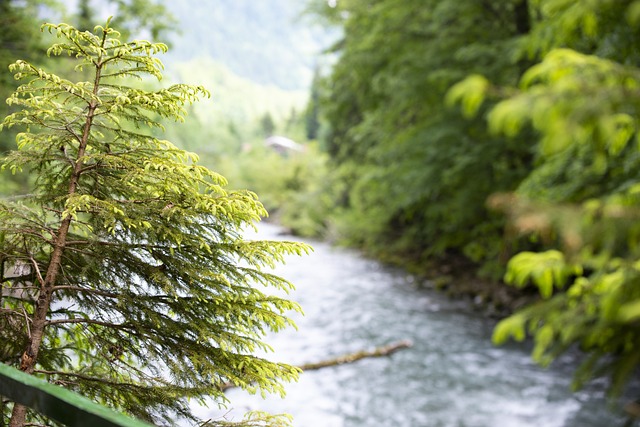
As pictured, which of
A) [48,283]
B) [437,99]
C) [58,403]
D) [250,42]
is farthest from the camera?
[250,42]

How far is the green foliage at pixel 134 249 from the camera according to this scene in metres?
2.34

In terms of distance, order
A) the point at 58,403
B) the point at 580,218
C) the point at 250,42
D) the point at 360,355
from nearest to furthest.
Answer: the point at 580,218 → the point at 58,403 → the point at 360,355 → the point at 250,42

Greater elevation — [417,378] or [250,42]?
[250,42]

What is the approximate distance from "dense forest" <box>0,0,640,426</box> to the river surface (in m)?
0.90

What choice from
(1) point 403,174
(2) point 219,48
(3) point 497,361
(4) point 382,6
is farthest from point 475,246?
(2) point 219,48

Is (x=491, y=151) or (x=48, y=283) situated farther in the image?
(x=491, y=151)

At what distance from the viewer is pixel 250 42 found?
173 metres

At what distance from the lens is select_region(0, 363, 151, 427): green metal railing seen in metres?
1.53

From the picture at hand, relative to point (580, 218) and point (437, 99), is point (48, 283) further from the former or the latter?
point (437, 99)

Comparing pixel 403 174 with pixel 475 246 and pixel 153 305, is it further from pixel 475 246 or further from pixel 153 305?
pixel 153 305

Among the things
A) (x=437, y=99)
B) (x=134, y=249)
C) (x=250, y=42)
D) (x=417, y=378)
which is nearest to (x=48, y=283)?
(x=134, y=249)

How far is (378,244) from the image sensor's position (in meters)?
19.5

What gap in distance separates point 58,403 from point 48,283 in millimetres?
919

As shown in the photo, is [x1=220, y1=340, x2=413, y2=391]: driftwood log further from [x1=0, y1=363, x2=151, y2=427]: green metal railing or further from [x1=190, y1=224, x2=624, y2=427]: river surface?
[x1=0, y1=363, x2=151, y2=427]: green metal railing
